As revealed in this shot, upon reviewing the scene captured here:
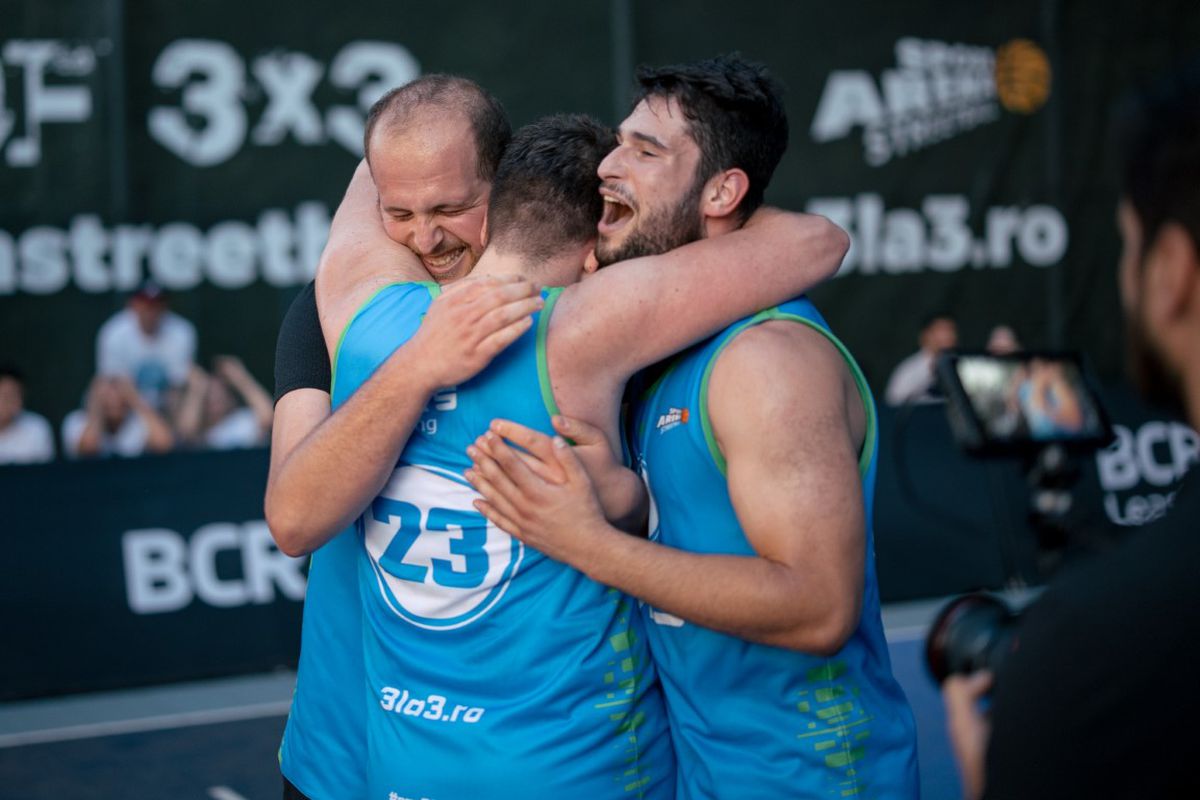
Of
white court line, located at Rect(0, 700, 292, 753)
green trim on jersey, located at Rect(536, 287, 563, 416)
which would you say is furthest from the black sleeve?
white court line, located at Rect(0, 700, 292, 753)

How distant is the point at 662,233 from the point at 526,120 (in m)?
8.23

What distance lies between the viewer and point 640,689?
7.66 feet

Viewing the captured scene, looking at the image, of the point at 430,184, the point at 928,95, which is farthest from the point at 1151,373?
the point at 928,95

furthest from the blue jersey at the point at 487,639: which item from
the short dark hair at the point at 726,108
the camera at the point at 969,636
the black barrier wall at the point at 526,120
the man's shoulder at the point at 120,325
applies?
the black barrier wall at the point at 526,120

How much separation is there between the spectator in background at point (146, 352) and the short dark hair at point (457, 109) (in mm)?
7178

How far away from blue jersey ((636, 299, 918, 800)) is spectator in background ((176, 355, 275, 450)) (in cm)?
682

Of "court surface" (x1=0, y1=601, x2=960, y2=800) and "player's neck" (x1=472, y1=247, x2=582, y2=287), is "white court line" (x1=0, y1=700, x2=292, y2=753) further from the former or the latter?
"player's neck" (x1=472, y1=247, x2=582, y2=287)

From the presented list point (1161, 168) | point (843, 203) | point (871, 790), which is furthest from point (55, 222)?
point (1161, 168)

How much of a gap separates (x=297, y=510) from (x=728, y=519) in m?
0.75

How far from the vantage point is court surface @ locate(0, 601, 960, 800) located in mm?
5285

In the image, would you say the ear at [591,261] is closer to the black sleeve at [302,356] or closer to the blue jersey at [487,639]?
the blue jersey at [487,639]

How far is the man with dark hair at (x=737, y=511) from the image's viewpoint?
7.09 ft

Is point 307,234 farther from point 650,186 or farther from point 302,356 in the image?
point 650,186

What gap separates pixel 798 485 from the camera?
215 cm
